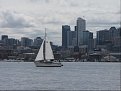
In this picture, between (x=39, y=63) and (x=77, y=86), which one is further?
(x=39, y=63)

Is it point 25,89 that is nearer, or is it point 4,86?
point 25,89

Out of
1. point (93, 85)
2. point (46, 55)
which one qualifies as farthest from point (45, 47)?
point (93, 85)

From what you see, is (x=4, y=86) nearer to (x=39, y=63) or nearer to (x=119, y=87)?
(x=119, y=87)

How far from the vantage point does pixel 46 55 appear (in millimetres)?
142000

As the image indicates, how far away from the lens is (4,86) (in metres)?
62.5

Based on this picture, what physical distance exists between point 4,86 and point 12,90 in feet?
17.8

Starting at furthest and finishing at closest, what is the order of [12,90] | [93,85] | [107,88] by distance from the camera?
[93,85], [107,88], [12,90]

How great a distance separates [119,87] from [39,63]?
79.7 metres

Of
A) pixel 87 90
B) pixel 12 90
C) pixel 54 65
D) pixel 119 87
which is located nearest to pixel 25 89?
pixel 12 90

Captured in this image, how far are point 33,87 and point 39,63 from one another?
259 ft

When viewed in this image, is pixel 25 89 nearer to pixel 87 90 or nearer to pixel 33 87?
pixel 33 87

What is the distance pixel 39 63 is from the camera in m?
140

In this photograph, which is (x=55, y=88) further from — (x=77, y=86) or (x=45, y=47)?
(x=45, y=47)

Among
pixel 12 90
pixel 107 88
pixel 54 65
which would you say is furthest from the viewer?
pixel 54 65
